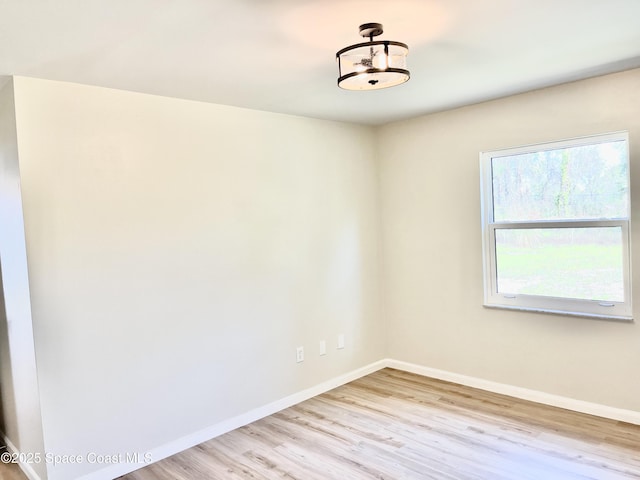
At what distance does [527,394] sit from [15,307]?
3.62 m

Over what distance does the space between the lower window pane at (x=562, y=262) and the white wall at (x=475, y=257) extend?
0.15 meters

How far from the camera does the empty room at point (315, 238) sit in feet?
7.16

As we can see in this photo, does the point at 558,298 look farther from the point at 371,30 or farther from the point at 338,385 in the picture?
the point at 371,30

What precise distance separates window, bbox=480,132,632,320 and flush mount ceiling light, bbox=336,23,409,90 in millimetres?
1845

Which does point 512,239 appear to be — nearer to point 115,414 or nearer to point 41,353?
point 115,414

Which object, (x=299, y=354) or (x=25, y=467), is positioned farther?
(x=299, y=354)

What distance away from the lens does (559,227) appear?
334cm

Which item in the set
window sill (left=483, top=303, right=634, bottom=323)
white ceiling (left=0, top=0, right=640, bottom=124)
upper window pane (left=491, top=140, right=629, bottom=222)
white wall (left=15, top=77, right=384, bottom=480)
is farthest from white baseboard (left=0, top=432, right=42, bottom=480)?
upper window pane (left=491, top=140, right=629, bottom=222)

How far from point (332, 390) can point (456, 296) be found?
53.4 inches

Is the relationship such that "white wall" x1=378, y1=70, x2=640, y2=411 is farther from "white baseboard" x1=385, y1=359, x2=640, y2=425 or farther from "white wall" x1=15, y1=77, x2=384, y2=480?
"white wall" x1=15, y1=77, x2=384, y2=480

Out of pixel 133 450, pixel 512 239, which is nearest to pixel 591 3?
pixel 512 239

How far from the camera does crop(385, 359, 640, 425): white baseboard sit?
310 cm

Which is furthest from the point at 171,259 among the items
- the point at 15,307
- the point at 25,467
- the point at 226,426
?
the point at 25,467

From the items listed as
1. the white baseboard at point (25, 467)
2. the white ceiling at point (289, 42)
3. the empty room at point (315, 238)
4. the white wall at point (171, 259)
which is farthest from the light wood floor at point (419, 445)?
the white ceiling at point (289, 42)
